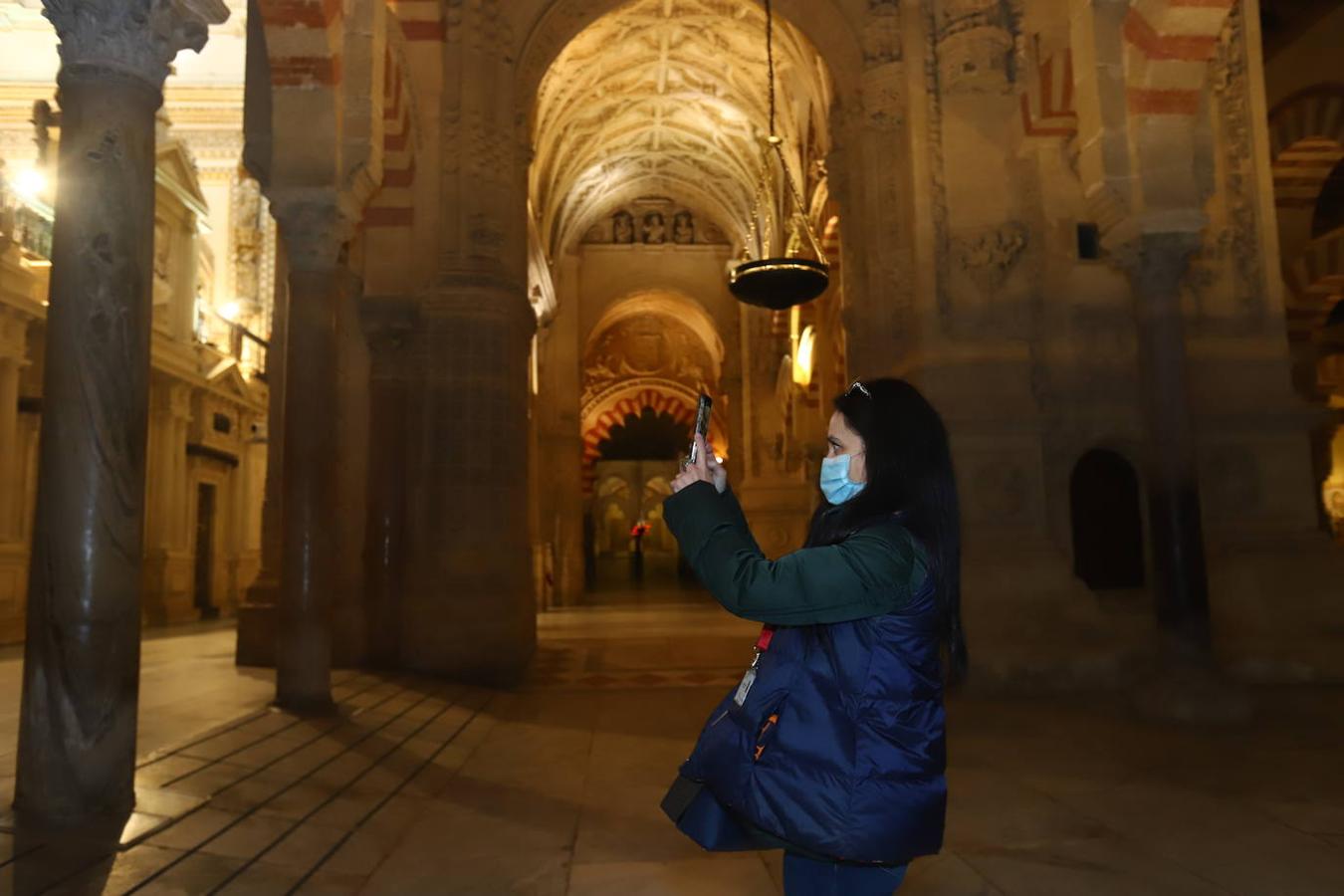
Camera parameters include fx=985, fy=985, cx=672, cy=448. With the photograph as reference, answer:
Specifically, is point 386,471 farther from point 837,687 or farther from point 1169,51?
point 837,687

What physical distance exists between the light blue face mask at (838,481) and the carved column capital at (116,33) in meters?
2.98

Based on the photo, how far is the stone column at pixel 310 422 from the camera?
19.0 feet

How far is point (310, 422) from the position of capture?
19.6ft

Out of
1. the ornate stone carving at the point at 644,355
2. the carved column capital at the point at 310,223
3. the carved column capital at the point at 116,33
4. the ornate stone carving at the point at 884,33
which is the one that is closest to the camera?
the carved column capital at the point at 116,33

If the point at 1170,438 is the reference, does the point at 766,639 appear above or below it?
below

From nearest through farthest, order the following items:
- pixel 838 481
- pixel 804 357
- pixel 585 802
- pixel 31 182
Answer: pixel 838 481
pixel 585 802
pixel 31 182
pixel 804 357

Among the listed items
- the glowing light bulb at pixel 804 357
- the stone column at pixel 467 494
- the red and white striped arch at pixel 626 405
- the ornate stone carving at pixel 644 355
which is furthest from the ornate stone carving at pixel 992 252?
the red and white striped arch at pixel 626 405

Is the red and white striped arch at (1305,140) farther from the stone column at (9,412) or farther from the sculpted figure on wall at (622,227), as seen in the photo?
the stone column at (9,412)

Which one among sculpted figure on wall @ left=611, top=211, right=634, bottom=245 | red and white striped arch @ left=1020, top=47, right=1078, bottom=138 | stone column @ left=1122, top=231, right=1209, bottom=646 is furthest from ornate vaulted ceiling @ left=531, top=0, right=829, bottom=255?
stone column @ left=1122, top=231, right=1209, bottom=646

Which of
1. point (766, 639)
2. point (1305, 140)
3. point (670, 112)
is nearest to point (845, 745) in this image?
point (766, 639)

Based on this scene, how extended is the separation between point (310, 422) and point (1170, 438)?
5358 mm

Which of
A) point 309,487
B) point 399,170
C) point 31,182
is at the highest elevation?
point 31,182

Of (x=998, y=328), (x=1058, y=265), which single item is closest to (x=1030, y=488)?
(x=998, y=328)

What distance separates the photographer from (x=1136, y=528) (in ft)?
25.9
